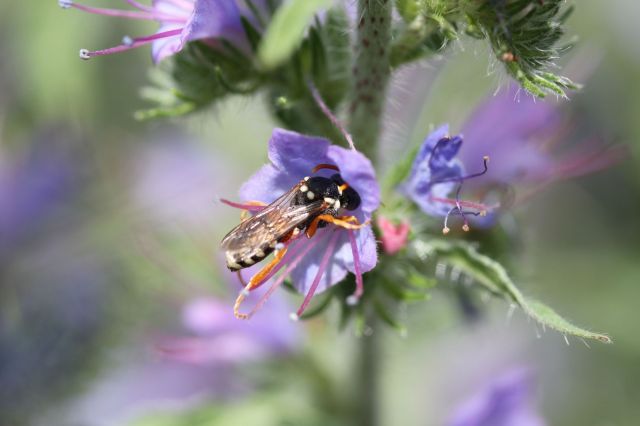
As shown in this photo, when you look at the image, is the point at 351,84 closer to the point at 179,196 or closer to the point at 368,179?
the point at 368,179

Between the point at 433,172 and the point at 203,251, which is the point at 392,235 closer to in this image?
the point at 433,172

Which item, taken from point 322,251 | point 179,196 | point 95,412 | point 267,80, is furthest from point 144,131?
point 322,251

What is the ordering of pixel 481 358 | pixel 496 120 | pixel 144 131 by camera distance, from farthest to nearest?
pixel 144 131
pixel 481 358
pixel 496 120

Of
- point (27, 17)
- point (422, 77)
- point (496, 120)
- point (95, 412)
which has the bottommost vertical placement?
point (95, 412)

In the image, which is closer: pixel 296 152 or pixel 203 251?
pixel 296 152

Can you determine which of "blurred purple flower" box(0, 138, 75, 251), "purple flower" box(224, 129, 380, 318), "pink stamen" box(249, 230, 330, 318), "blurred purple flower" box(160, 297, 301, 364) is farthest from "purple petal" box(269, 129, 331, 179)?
"blurred purple flower" box(0, 138, 75, 251)

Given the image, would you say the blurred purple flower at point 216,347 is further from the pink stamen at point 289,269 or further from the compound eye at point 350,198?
the compound eye at point 350,198

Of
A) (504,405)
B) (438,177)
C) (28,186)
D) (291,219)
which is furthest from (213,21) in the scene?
(28,186)
